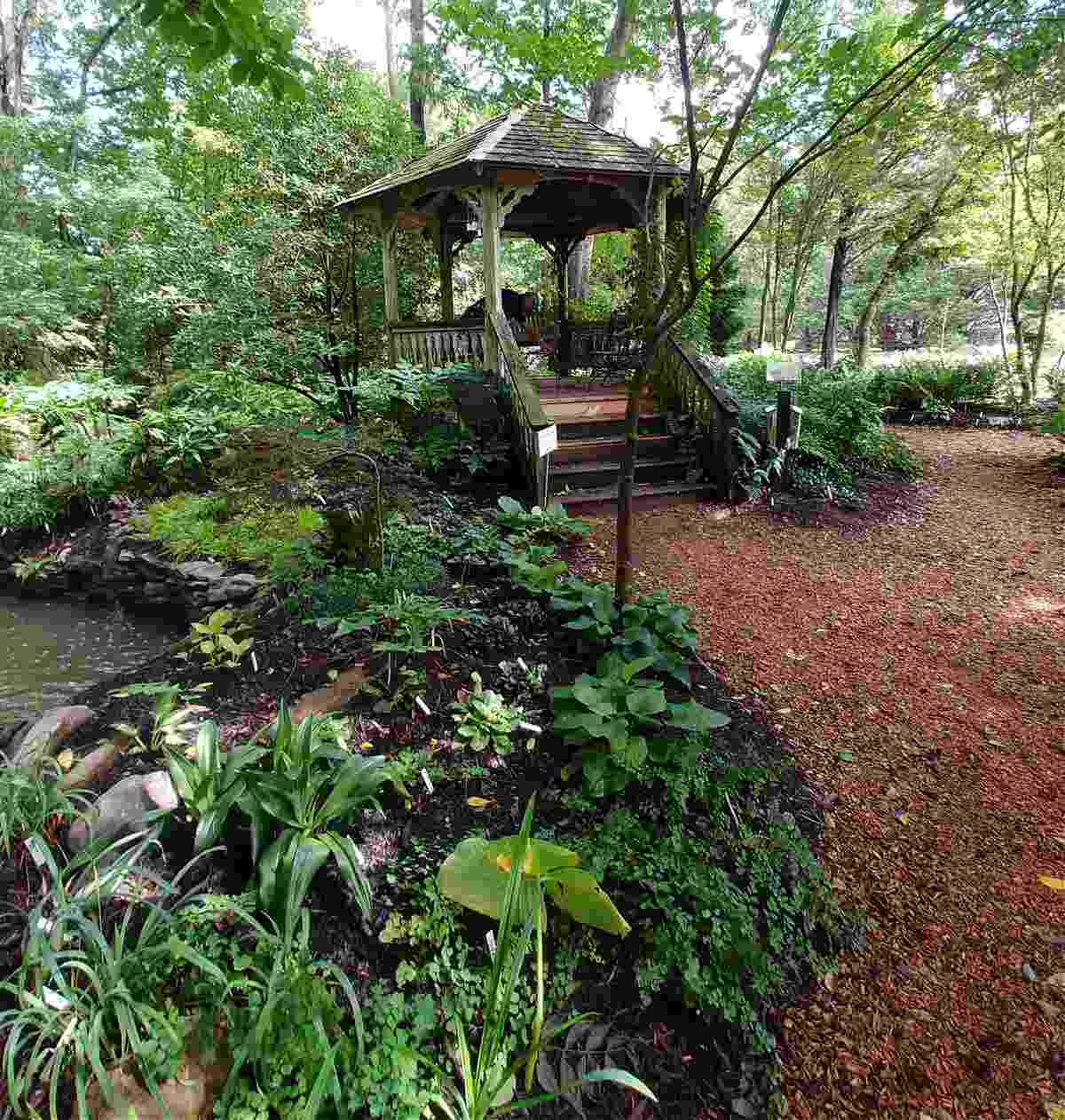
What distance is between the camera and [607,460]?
6.98 metres

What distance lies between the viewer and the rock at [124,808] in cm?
210

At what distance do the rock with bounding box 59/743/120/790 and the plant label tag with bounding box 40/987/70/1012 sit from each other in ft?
3.52

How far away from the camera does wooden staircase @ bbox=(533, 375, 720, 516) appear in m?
6.54

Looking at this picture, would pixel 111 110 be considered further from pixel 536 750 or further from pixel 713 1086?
pixel 713 1086

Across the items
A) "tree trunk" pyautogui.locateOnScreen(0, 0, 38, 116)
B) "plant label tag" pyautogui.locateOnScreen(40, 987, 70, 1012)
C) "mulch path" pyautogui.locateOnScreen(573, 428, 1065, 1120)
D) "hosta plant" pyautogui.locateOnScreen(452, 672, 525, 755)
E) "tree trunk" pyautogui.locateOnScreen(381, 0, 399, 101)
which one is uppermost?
"tree trunk" pyautogui.locateOnScreen(381, 0, 399, 101)

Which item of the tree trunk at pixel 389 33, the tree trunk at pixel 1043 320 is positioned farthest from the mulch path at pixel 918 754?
the tree trunk at pixel 389 33

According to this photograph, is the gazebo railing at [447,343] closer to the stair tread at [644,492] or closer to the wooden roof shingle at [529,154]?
the wooden roof shingle at [529,154]

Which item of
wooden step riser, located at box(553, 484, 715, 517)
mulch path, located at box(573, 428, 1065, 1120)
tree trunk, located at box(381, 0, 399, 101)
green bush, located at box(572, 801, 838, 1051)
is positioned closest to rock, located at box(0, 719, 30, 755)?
green bush, located at box(572, 801, 838, 1051)

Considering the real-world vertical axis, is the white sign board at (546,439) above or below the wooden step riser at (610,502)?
above

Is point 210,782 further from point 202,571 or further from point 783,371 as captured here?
point 783,371

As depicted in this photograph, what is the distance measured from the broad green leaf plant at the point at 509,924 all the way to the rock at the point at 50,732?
1.79 m

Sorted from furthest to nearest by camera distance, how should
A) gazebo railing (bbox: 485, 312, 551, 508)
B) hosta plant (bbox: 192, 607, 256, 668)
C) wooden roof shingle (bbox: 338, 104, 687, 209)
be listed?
wooden roof shingle (bbox: 338, 104, 687, 209), gazebo railing (bbox: 485, 312, 551, 508), hosta plant (bbox: 192, 607, 256, 668)

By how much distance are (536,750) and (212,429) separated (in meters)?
5.39

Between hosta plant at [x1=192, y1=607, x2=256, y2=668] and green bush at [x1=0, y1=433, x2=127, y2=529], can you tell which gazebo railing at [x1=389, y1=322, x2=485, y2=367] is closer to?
green bush at [x1=0, y1=433, x2=127, y2=529]
